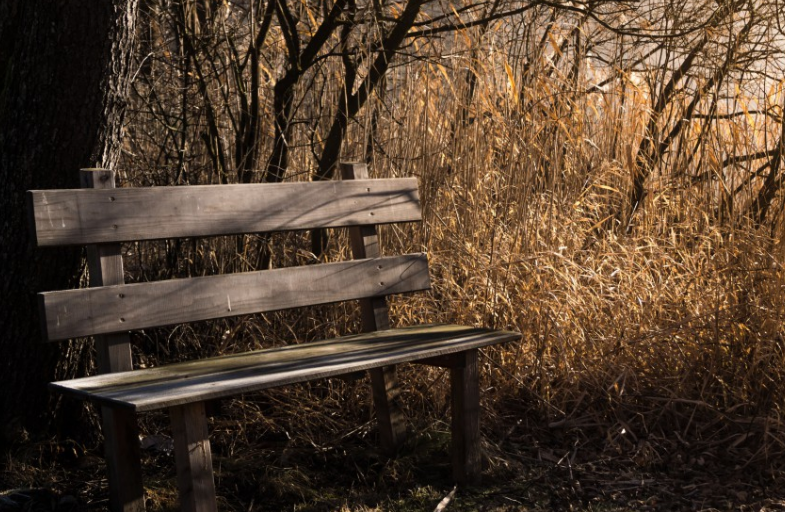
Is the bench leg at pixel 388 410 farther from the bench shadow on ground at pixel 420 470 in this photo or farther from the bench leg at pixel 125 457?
the bench leg at pixel 125 457

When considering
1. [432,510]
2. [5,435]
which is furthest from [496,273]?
[5,435]

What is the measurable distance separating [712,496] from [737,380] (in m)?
0.49

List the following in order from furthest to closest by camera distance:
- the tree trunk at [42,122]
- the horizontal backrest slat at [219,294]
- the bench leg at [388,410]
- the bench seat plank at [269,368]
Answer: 1. the bench leg at [388,410]
2. the tree trunk at [42,122]
3. the horizontal backrest slat at [219,294]
4. the bench seat plank at [269,368]

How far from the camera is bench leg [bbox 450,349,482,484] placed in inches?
103

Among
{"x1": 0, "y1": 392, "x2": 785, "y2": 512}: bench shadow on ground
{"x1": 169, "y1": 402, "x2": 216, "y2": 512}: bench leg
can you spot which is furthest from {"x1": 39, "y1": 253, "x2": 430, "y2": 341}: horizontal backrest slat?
{"x1": 0, "y1": 392, "x2": 785, "y2": 512}: bench shadow on ground

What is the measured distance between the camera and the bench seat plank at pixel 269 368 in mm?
1919

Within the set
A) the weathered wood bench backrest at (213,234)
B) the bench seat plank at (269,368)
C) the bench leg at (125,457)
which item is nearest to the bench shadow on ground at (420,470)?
the bench leg at (125,457)

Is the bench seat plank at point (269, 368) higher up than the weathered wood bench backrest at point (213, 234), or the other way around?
the weathered wood bench backrest at point (213, 234)

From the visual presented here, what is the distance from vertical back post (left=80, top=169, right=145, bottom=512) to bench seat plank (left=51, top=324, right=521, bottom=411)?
0.08 meters

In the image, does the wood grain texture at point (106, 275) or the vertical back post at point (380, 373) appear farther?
the vertical back post at point (380, 373)

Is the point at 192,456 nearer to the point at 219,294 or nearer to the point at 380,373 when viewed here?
the point at 219,294

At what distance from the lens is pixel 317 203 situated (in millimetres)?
2746

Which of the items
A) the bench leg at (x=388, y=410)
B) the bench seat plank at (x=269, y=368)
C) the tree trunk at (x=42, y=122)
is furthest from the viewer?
the bench leg at (x=388, y=410)

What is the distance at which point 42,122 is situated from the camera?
8.36 feet
